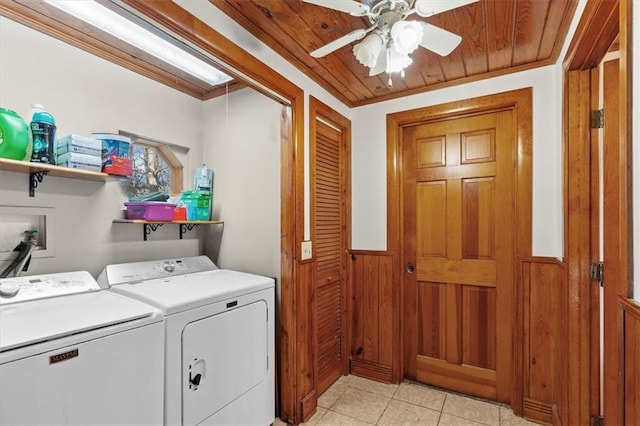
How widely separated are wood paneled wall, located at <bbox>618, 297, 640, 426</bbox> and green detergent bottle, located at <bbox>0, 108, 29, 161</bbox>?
2.39m

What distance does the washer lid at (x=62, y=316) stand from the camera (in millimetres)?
1001

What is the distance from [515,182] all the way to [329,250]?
4.57 feet

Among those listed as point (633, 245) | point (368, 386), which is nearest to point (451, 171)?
point (633, 245)

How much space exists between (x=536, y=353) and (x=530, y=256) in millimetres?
630

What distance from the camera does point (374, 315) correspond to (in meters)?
2.60

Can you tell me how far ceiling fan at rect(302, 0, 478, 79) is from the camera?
1.18 m

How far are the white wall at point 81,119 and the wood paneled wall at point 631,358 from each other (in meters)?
2.47

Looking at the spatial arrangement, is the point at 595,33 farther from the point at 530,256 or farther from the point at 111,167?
the point at 111,167

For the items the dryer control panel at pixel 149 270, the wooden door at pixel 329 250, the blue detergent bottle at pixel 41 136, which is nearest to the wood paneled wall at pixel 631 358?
the wooden door at pixel 329 250

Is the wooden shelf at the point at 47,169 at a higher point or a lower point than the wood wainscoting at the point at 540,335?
higher

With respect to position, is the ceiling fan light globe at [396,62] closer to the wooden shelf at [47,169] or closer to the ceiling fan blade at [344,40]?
the ceiling fan blade at [344,40]

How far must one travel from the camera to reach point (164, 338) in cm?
133

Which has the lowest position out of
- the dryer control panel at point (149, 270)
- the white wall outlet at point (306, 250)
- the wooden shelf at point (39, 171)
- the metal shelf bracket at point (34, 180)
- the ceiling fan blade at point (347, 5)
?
Result: the dryer control panel at point (149, 270)

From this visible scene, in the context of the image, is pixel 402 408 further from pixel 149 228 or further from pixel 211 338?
pixel 149 228
